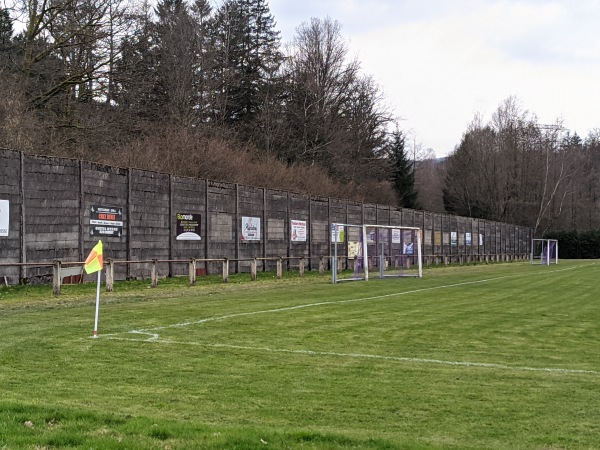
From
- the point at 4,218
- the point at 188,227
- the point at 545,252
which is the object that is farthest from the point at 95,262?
the point at 545,252

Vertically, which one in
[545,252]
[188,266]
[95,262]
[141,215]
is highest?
[141,215]

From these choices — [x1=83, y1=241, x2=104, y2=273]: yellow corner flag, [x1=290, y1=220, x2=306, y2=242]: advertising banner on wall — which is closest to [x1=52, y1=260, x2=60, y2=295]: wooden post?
[x1=83, y1=241, x2=104, y2=273]: yellow corner flag

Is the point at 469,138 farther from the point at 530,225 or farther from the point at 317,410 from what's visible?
the point at 317,410

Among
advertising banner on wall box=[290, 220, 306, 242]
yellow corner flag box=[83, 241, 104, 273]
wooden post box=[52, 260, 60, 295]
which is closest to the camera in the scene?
yellow corner flag box=[83, 241, 104, 273]

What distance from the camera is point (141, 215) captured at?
24875 millimetres

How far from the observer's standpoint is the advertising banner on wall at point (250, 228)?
30688 millimetres

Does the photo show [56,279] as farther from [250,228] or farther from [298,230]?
[298,230]

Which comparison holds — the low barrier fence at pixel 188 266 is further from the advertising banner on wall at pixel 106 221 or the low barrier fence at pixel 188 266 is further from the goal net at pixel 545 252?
the goal net at pixel 545 252

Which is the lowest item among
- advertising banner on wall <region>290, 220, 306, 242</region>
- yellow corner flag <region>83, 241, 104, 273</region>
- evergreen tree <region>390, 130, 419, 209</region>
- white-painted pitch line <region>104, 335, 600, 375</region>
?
white-painted pitch line <region>104, 335, 600, 375</region>

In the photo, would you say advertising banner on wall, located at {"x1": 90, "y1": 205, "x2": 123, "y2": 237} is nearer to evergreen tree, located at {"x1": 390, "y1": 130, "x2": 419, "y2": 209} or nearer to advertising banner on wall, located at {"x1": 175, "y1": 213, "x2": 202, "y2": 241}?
advertising banner on wall, located at {"x1": 175, "y1": 213, "x2": 202, "y2": 241}

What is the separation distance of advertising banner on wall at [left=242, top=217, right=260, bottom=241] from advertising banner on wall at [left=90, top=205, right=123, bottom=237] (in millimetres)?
7778

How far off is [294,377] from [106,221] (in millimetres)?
16183

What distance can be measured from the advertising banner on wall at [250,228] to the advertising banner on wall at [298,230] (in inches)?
119

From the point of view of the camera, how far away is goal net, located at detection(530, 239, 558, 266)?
199 feet
